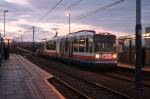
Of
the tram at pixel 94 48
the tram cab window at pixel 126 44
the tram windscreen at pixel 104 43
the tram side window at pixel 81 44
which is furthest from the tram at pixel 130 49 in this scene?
the tram side window at pixel 81 44

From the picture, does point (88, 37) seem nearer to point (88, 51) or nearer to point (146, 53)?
point (88, 51)

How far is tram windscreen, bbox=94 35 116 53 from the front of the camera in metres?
33.2

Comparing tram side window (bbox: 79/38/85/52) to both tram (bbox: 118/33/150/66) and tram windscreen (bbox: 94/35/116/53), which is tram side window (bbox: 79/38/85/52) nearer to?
tram windscreen (bbox: 94/35/116/53)

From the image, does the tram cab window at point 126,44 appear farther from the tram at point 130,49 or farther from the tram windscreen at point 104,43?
the tram windscreen at point 104,43

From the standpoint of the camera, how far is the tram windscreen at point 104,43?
109 feet

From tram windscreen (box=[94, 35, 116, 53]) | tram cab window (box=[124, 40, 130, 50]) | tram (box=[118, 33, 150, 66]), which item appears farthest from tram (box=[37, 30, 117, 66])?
tram cab window (box=[124, 40, 130, 50])

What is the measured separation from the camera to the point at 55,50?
52.3m

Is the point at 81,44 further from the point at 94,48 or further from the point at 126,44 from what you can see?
the point at 126,44

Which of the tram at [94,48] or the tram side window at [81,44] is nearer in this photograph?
the tram at [94,48]

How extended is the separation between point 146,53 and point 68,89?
47.8 ft

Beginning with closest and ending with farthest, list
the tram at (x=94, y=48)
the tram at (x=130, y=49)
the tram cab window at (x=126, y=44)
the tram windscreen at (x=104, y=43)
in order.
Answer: the tram at (x=94, y=48)
the tram windscreen at (x=104, y=43)
the tram at (x=130, y=49)
the tram cab window at (x=126, y=44)

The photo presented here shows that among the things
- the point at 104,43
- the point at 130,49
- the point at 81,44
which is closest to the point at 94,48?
the point at 104,43

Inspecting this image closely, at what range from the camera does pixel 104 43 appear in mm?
33531

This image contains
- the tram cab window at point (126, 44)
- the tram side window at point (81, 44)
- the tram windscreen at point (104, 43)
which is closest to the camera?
the tram windscreen at point (104, 43)
